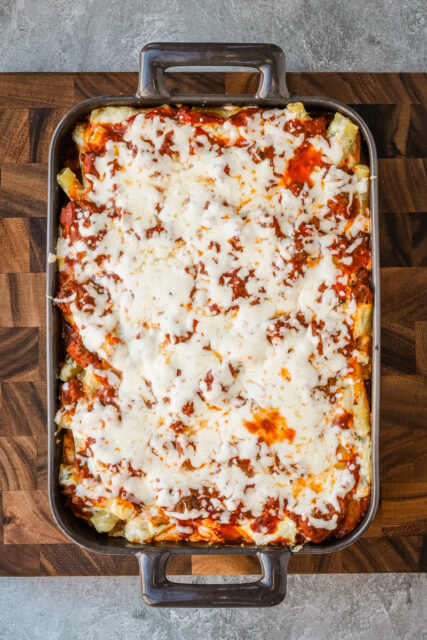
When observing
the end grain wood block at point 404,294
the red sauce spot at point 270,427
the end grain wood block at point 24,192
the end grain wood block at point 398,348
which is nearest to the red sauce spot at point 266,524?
the red sauce spot at point 270,427

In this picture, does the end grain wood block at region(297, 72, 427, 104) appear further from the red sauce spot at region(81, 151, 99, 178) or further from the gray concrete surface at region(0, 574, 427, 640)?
the gray concrete surface at region(0, 574, 427, 640)

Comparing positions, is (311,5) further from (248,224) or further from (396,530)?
(396,530)

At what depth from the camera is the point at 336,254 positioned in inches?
75.4

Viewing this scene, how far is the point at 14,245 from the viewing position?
2.19 metres

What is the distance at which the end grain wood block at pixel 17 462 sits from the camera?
219 centimetres

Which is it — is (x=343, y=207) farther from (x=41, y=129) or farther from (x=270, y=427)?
(x=41, y=129)

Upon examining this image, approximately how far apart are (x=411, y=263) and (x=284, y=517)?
39.6 inches

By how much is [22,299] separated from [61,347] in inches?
13.9

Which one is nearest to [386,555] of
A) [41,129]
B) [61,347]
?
[61,347]

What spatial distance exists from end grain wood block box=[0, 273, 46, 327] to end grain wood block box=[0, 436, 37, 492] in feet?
1.40

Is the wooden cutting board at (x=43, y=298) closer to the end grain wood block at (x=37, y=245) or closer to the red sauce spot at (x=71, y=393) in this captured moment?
the end grain wood block at (x=37, y=245)

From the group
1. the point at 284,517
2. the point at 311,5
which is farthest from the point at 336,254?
the point at 311,5

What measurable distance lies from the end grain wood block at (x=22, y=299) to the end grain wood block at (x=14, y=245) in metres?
0.03

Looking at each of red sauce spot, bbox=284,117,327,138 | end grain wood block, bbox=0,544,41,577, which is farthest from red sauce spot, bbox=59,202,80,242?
end grain wood block, bbox=0,544,41,577
